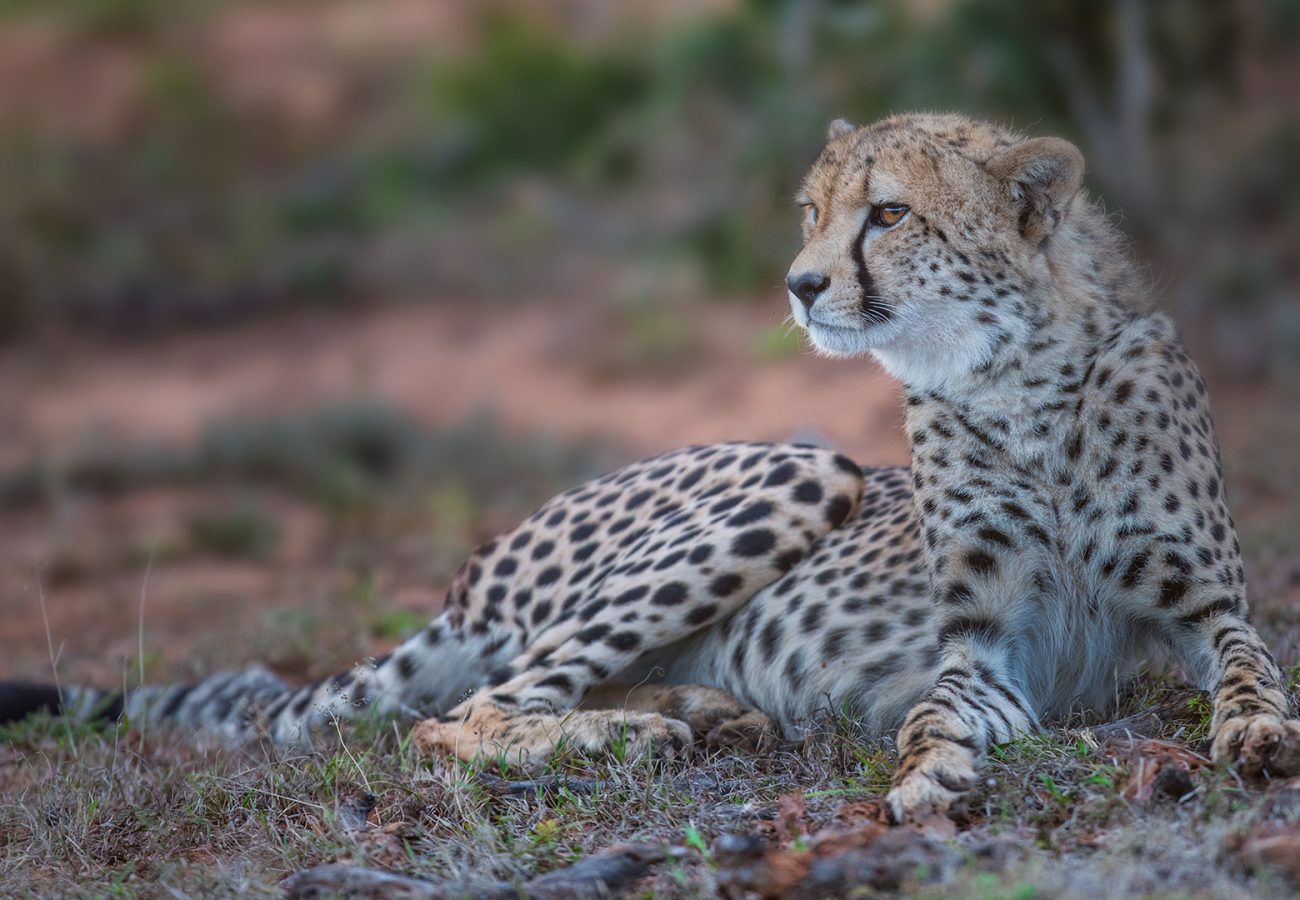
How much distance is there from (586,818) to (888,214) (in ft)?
4.04

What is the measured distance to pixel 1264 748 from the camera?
2340mm

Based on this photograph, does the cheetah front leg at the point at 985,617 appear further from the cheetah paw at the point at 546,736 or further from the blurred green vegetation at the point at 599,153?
the blurred green vegetation at the point at 599,153

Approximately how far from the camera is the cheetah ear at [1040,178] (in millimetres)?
2816

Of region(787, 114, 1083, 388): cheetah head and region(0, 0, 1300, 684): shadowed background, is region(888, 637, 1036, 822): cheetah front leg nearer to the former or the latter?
region(787, 114, 1083, 388): cheetah head

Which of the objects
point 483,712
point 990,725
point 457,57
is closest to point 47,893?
point 483,712

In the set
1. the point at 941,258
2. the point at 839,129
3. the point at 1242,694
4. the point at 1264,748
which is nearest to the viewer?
the point at 1264,748

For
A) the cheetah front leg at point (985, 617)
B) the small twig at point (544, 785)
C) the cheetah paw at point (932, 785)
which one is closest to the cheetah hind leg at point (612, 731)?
the small twig at point (544, 785)

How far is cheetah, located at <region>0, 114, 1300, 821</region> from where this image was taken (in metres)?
2.77

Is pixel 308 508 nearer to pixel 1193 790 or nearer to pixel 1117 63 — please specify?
pixel 1117 63

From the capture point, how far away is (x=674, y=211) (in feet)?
36.1

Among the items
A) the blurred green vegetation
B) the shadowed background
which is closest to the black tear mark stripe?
the shadowed background

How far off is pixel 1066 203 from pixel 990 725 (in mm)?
975

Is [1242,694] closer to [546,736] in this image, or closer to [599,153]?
[546,736]

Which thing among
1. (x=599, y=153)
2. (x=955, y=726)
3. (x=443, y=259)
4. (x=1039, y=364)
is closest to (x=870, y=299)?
(x=1039, y=364)
